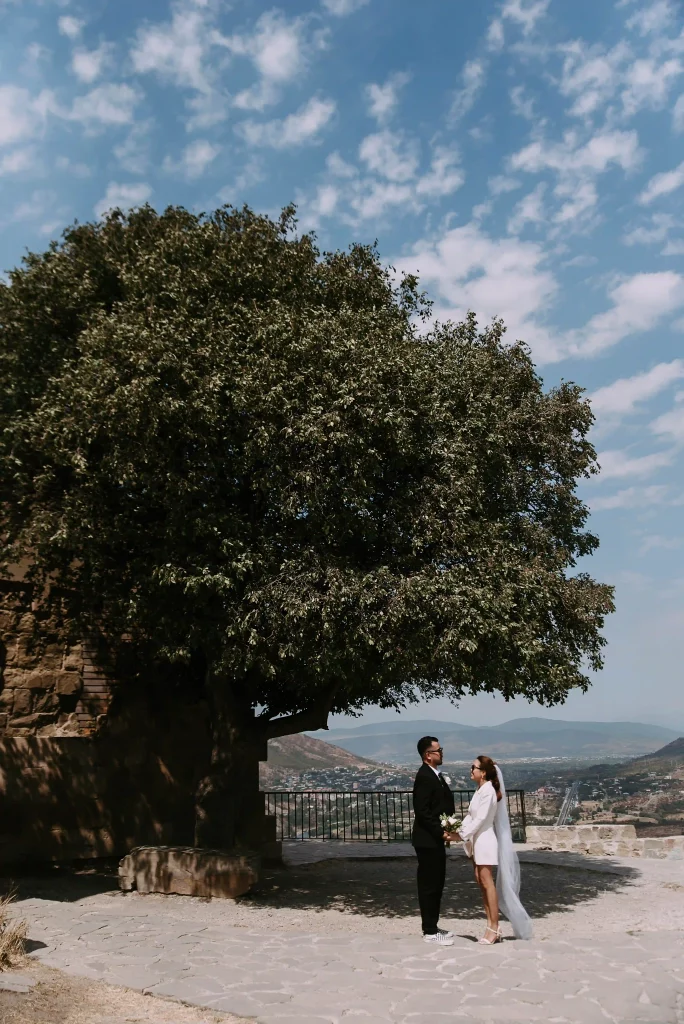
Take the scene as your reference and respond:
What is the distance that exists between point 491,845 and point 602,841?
12.6 m

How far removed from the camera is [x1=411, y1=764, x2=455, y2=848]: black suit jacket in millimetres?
9266

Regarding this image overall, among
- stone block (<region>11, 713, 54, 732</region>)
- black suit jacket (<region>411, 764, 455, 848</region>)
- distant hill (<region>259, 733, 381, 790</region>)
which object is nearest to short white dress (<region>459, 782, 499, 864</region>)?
black suit jacket (<region>411, 764, 455, 848</region>)

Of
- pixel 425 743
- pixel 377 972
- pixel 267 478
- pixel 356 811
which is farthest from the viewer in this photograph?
pixel 356 811

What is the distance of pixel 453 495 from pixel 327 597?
2641 millimetres

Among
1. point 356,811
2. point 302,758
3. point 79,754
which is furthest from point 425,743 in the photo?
point 302,758

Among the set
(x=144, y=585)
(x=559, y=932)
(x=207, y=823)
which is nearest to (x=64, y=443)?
(x=144, y=585)

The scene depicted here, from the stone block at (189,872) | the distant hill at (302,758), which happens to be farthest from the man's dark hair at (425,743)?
the distant hill at (302,758)

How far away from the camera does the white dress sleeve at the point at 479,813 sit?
915 cm

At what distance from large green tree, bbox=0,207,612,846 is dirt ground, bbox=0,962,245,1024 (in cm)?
485

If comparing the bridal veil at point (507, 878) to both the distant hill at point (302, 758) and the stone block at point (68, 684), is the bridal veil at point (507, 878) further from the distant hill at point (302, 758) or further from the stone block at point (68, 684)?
the distant hill at point (302, 758)

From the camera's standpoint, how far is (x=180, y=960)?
8672 millimetres

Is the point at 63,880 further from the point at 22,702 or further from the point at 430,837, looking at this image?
the point at 430,837

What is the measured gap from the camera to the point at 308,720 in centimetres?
1537

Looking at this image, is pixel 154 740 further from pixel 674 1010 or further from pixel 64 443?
pixel 674 1010
